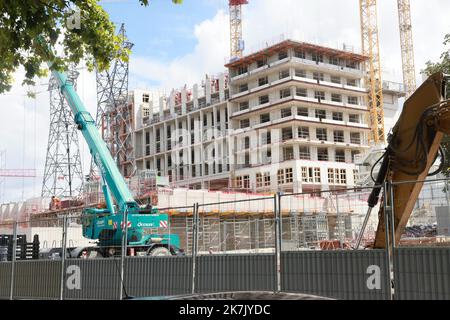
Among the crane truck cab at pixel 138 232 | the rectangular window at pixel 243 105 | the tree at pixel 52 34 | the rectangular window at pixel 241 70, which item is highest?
the rectangular window at pixel 241 70

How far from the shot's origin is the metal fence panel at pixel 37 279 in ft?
51.1

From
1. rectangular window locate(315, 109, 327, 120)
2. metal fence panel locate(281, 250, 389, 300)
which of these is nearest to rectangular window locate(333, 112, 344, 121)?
rectangular window locate(315, 109, 327, 120)

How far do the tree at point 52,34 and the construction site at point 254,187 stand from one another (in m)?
1.06

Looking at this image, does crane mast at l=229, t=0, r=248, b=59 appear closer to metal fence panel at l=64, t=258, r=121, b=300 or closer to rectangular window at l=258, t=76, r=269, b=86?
rectangular window at l=258, t=76, r=269, b=86

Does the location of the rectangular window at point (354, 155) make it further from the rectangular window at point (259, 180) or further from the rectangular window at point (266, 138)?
the rectangular window at point (259, 180)

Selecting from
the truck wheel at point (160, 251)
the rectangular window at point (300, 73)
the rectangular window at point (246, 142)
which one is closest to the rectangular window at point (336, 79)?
the rectangular window at point (300, 73)

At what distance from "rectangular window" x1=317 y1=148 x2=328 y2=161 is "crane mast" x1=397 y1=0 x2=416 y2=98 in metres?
32.8

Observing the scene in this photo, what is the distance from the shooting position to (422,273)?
386 inches

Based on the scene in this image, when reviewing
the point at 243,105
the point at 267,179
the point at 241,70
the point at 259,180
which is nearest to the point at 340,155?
the point at 267,179

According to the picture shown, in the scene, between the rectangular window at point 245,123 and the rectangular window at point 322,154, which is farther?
the rectangular window at point 245,123

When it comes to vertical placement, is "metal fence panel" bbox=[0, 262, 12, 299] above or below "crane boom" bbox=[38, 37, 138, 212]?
below

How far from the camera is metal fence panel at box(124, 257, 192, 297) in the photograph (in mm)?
13094

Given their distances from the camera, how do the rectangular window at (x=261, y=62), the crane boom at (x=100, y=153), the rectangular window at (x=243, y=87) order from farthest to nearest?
the rectangular window at (x=243, y=87), the rectangular window at (x=261, y=62), the crane boom at (x=100, y=153)
